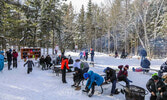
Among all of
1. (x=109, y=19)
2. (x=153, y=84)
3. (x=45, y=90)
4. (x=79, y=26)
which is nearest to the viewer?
(x=153, y=84)

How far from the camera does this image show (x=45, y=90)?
6535 mm

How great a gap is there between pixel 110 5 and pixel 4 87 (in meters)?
30.5

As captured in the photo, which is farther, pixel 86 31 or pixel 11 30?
pixel 86 31

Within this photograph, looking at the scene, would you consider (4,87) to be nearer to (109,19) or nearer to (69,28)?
(109,19)

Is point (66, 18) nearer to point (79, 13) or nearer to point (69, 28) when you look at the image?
point (69, 28)

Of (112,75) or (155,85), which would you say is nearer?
(155,85)

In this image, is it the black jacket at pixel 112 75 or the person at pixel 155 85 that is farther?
the black jacket at pixel 112 75

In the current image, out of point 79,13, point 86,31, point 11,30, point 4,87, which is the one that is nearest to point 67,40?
point 86,31

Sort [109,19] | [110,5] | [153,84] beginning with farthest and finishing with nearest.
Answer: [109,19]
[110,5]
[153,84]

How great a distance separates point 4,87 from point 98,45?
44.6 meters

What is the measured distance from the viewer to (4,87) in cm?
669

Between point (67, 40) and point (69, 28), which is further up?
point (69, 28)

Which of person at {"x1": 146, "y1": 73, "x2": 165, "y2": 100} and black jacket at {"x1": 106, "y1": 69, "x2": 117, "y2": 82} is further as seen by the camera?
black jacket at {"x1": 106, "y1": 69, "x2": 117, "y2": 82}

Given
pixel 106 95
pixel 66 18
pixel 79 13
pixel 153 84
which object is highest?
pixel 79 13
